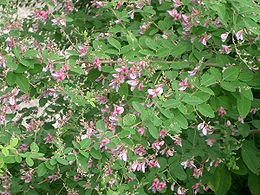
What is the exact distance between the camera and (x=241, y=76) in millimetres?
2131

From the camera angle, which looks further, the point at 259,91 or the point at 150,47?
the point at 259,91

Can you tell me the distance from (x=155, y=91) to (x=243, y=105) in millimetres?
378

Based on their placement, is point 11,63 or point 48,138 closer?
point 11,63

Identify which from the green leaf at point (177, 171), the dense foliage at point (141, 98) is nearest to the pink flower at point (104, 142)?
the dense foliage at point (141, 98)

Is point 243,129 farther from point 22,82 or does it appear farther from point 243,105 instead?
point 22,82

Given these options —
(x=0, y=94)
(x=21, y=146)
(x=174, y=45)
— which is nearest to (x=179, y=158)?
(x=174, y=45)

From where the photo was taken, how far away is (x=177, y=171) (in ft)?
7.87

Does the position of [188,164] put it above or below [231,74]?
below

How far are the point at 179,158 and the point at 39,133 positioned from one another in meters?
0.57

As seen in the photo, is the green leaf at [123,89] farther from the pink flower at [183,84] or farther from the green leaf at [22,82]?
the green leaf at [22,82]

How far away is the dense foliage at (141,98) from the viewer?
75.9 inches

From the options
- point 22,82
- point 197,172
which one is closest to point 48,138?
point 22,82

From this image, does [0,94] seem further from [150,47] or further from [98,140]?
[150,47]

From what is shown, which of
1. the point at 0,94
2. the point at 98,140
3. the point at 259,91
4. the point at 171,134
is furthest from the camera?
the point at 259,91
